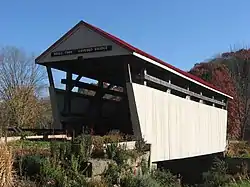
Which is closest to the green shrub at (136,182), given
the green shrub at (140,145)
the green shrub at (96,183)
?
the green shrub at (96,183)

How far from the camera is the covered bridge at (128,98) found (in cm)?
1252

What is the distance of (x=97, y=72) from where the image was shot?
58.4ft

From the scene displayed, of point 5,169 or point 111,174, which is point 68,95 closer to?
point 111,174

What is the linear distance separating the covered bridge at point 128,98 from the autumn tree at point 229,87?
14.0 metres

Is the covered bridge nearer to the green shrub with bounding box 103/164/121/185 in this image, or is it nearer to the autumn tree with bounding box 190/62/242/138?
the green shrub with bounding box 103/164/121/185

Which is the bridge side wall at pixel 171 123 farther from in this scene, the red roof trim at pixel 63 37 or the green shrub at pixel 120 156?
the red roof trim at pixel 63 37

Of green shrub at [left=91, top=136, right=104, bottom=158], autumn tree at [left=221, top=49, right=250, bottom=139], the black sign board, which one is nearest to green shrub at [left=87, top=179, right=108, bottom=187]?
green shrub at [left=91, top=136, right=104, bottom=158]

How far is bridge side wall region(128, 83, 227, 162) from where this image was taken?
12.4m

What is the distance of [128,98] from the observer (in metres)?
12.1

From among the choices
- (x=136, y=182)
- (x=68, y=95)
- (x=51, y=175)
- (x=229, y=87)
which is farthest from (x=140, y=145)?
(x=229, y=87)

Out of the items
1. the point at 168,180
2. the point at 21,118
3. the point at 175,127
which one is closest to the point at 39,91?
the point at 21,118

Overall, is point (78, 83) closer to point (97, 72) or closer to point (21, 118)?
point (97, 72)

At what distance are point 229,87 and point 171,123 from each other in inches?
918

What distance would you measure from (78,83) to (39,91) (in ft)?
52.7
